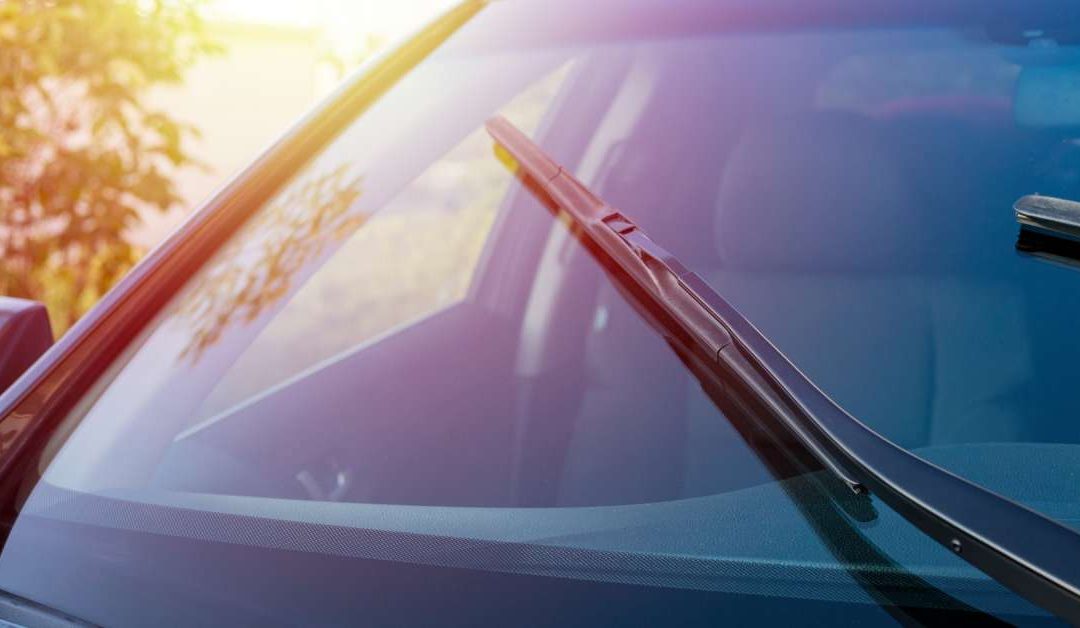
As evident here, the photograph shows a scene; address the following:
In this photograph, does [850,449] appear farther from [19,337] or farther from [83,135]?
[83,135]

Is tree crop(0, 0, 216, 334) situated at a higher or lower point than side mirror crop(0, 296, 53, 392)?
higher

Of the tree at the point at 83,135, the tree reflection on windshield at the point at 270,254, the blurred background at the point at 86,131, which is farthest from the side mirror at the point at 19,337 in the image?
the tree at the point at 83,135

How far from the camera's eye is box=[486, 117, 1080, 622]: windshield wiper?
2.91 feet

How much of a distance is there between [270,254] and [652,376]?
2.04 feet

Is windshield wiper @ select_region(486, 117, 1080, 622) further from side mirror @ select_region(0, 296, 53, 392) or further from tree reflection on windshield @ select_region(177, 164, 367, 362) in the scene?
side mirror @ select_region(0, 296, 53, 392)

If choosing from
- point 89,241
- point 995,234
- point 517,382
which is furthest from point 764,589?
point 89,241

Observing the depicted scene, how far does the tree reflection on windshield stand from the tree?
13.0 ft

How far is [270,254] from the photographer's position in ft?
5.27

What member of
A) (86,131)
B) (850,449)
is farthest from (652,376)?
(86,131)

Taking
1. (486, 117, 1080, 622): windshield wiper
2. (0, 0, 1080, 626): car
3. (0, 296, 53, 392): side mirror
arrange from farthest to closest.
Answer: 1. (0, 296, 53, 392): side mirror
2. (0, 0, 1080, 626): car
3. (486, 117, 1080, 622): windshield wiper

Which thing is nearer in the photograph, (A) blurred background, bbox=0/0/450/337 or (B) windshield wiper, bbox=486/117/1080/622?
(B) windshield wiper, bbox=486/117/1080/622

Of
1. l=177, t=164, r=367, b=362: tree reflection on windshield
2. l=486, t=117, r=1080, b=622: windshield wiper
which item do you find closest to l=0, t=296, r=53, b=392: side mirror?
l=177, t=164, r=367, b=362: tree reflection on windshield

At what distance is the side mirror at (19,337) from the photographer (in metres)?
1.48

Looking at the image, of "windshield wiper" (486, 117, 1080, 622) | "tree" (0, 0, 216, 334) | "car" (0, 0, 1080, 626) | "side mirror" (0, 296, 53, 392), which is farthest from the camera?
"tree" (0, 0, 216, 334)
